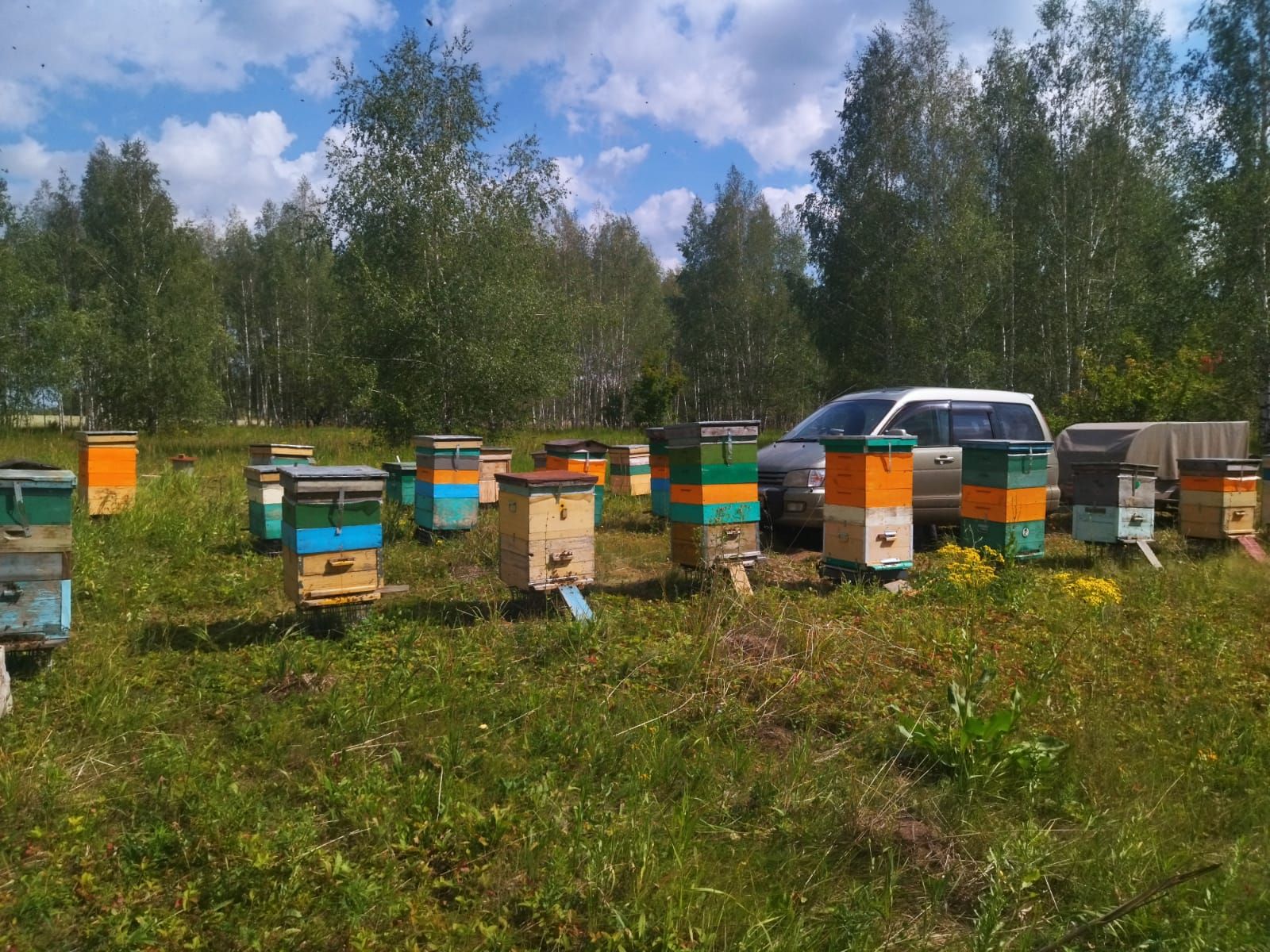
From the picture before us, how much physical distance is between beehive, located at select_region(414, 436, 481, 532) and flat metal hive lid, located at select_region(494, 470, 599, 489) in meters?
2.48

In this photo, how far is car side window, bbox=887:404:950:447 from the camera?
900 centimetres

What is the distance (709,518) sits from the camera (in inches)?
254

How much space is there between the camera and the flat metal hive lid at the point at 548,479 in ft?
18.0

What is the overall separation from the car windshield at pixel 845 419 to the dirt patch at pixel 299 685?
232 inches

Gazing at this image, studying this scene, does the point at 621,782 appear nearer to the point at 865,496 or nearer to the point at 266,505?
the point at 865,496

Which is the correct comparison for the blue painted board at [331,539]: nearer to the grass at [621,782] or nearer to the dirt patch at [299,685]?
the grass at [621,782]

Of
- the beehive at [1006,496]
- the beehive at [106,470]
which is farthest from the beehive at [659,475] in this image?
the beehive at [106,470]

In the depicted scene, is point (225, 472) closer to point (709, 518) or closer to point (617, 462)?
point (617, 462)

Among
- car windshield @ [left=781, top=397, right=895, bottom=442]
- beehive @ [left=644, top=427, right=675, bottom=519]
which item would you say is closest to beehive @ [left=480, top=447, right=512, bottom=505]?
beehive @ [left=644, top=427, right=675, bottom=519]

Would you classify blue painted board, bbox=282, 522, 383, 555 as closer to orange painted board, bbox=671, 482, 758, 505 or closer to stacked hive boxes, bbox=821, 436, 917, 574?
orange painted board, bbox=671, 482, 758, 505

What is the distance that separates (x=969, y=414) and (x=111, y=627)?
8.39m

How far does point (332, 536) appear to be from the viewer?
200 inches

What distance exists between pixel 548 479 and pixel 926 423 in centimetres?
527

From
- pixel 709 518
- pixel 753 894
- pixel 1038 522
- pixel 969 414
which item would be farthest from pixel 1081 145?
pixel 753 894
